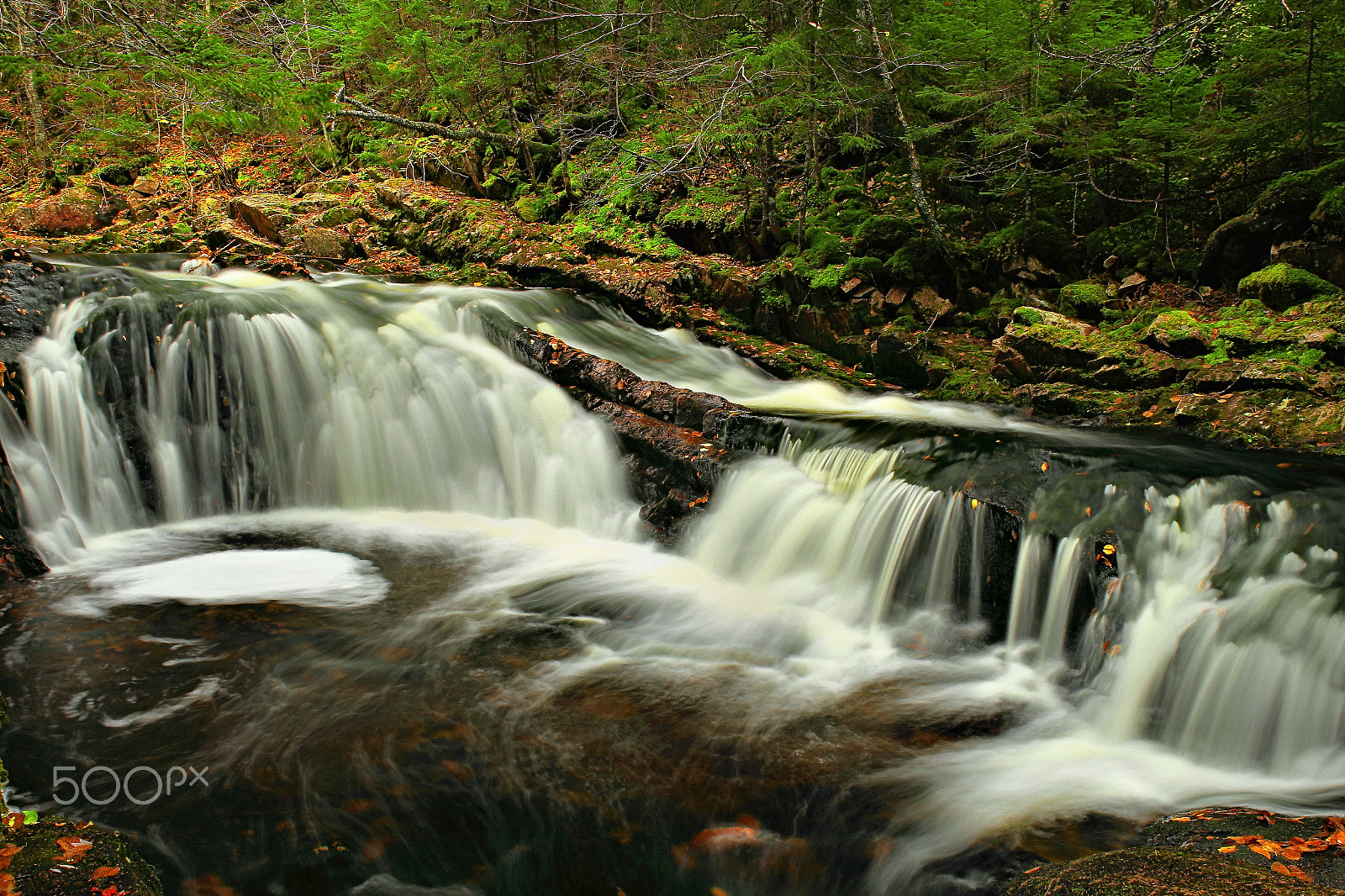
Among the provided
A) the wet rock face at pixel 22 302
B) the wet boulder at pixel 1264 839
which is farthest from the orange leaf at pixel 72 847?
the wet rock face at pixel 22 302

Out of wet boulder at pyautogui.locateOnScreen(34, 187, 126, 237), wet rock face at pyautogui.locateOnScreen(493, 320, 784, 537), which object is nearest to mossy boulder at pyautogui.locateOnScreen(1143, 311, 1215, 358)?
wet rock face at pyautogui.locateOnScreen(493, 320, 784, 537)

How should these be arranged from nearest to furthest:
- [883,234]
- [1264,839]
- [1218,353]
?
[1264,839]
[1218,353]
[883,234]

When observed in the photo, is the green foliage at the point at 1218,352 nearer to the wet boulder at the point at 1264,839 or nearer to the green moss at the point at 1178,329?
the green moss at the point at 1178,329

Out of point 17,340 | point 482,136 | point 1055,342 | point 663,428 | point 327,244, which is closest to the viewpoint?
point 17,340

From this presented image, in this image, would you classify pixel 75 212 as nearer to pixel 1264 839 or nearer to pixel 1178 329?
pixel 1178 329

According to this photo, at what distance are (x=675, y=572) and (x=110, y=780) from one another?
403cm

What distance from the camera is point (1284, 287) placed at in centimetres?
780

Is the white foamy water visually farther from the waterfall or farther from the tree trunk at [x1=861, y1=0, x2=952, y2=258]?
the tree trunk at [x1=861, y1=0, x2=952, y2=258]

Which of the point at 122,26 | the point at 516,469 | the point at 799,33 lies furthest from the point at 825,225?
the point at 122,26

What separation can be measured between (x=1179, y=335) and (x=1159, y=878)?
672cm

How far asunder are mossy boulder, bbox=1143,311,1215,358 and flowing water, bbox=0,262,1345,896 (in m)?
1.64

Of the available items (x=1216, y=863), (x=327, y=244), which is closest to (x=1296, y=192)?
(x=1216, y=863)

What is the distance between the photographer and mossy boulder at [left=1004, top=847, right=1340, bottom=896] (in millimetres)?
2496

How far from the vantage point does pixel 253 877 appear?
297 centimetres
